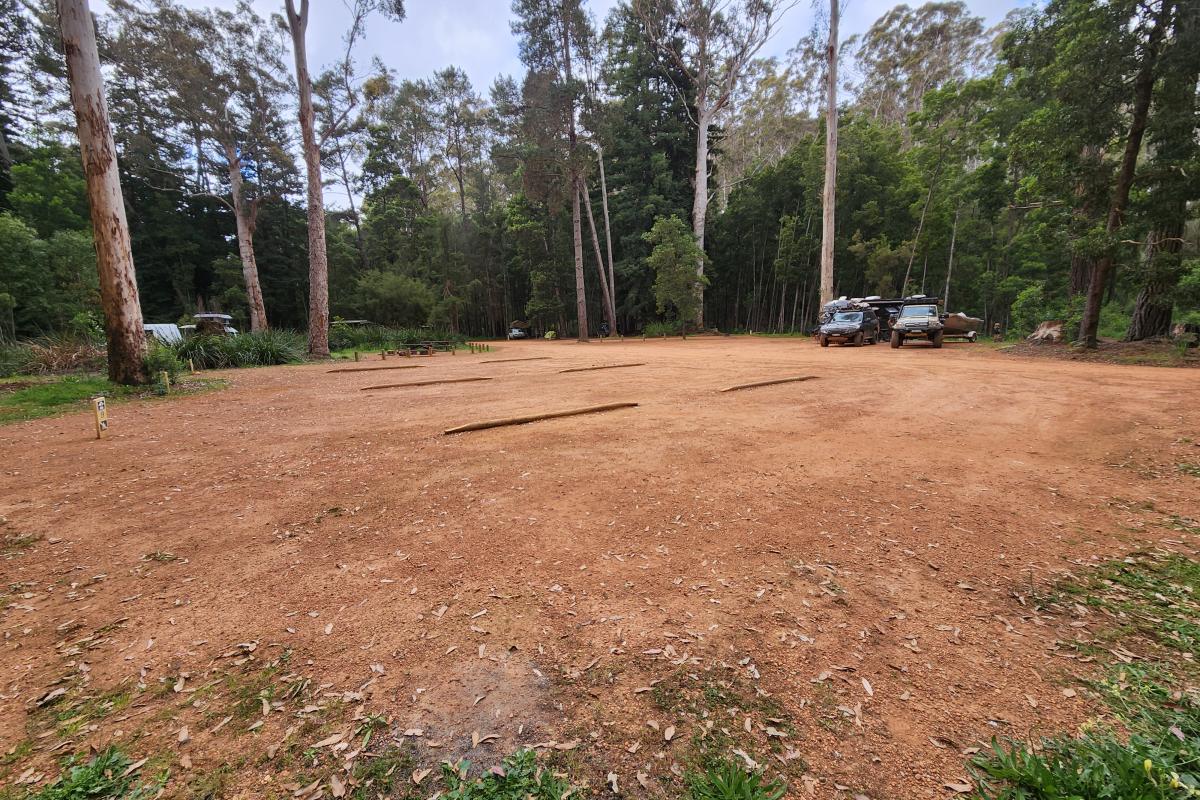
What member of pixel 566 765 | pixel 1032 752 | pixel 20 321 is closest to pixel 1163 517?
pixel 1032 752

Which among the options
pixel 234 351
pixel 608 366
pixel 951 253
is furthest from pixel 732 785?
pixel 951 253

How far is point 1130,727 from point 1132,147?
14121mm

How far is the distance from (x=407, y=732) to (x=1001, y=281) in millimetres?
31434

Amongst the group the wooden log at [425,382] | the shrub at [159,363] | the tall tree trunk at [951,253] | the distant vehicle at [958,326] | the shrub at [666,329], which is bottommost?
the wooden log at [425,382]

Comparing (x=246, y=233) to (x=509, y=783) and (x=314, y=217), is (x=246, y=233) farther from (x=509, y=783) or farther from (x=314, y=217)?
(x=509, y=783)

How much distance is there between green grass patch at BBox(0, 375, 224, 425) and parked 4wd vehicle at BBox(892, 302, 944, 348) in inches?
686

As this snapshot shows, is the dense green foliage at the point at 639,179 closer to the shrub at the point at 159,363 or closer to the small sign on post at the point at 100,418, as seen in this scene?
the shrub at the point at 159,363

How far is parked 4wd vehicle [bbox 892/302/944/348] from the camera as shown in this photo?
13887mm

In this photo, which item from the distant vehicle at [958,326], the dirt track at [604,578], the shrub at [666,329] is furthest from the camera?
the shrub at [666,329]

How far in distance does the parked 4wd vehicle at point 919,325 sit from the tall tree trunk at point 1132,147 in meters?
3.43

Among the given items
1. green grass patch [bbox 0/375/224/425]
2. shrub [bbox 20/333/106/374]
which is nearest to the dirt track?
green grass patch [bbox 0/375/224/425]

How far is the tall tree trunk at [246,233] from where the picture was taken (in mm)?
19875

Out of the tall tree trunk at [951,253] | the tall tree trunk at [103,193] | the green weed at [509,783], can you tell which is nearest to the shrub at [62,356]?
the tall tree trunk at [103,193]

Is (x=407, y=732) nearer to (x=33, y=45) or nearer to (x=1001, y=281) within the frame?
(x=1001, y=281)
